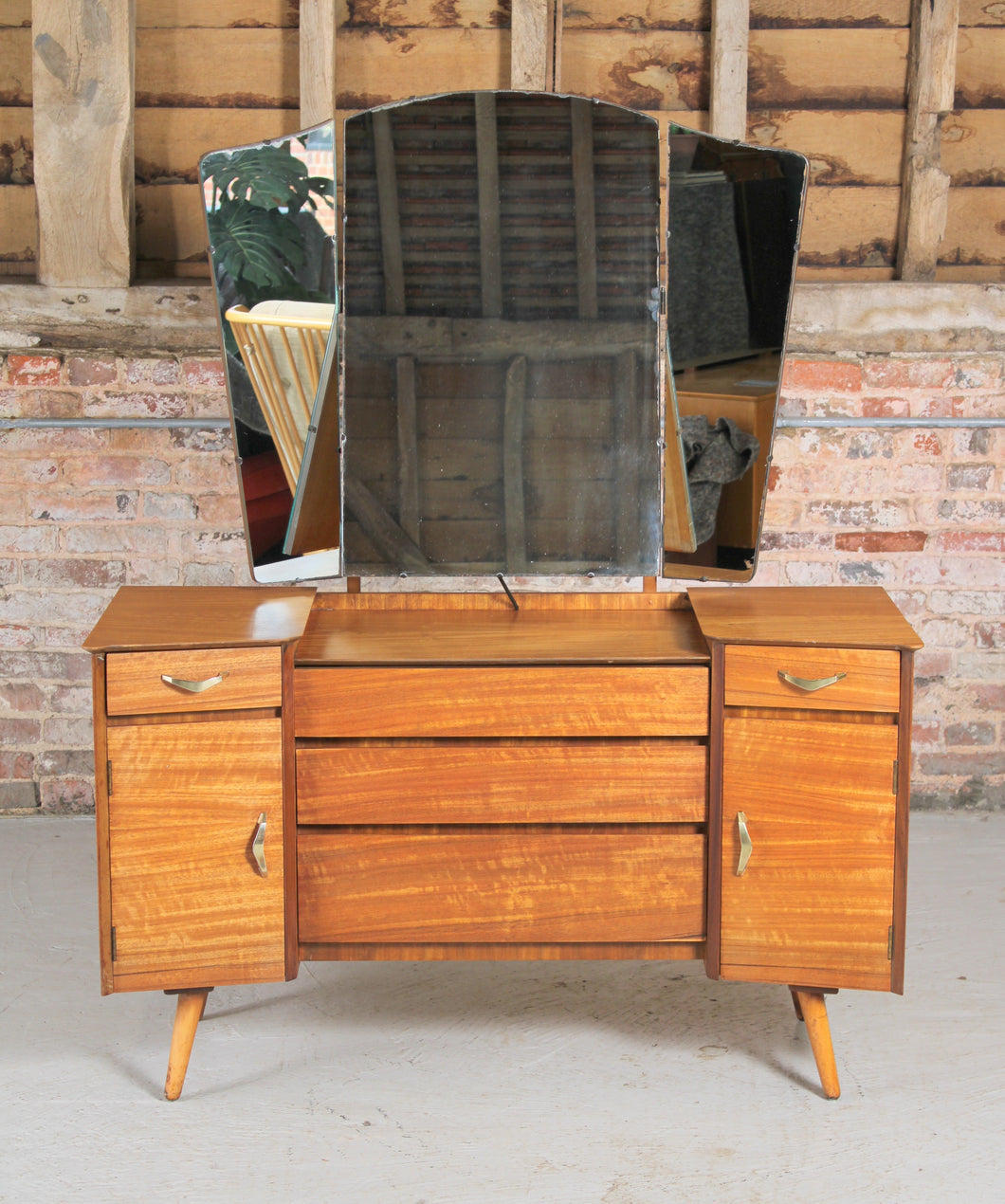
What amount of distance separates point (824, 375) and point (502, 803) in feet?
5.47

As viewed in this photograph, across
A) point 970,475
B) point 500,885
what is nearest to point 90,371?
point 500,885

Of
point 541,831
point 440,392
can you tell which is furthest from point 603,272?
point 541,831

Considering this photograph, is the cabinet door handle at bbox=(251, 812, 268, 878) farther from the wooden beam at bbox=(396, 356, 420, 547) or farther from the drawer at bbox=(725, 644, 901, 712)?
the drawer at bbox=(725, 644, 901, 712)

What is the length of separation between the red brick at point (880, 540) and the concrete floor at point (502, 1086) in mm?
1019

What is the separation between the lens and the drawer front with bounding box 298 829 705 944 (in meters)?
1.95

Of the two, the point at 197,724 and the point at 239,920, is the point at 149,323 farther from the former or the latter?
the point at 239,920

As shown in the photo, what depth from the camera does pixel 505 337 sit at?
83.4 inches

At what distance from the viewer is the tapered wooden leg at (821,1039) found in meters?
1.95

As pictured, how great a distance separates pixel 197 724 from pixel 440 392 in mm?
725

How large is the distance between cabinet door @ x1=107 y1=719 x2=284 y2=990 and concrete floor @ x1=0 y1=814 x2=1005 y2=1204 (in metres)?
0.24

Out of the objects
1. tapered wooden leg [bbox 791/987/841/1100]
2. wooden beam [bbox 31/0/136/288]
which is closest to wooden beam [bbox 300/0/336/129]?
wooden beam [bbox 31/0/136/288]

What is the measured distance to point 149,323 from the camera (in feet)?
9.71

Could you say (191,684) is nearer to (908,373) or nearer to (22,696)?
(22,696)

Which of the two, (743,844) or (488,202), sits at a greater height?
(488,202)
